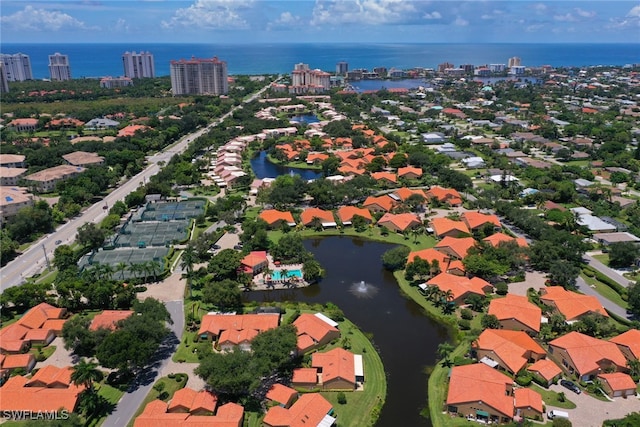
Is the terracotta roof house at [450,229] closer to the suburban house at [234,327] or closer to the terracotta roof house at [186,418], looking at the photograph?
the suburban house at [234,327]

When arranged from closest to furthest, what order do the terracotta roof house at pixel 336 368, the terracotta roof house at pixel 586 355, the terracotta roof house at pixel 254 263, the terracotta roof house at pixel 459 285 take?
the terracotta roof house at pixel 336 368
the terracotta roof house at pixel 586 355
the terracotta roof house at pixel 459 285
the terracotta roof house at pixel 254 263

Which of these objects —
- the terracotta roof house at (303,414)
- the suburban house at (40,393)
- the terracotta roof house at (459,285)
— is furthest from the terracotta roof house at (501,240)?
the suburban house at (40,393)

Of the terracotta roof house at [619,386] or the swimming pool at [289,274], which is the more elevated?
the terracotta roof house at [619,386]

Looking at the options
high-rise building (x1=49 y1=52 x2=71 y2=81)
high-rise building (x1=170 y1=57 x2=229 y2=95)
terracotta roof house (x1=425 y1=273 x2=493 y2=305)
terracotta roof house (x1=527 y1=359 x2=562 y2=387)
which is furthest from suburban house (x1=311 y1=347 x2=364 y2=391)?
high-rise building (x1=49 y1=52 x2=71 y2=81)

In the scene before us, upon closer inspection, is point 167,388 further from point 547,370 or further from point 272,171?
point 272,171

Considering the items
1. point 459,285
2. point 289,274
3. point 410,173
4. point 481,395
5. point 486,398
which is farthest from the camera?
point 410,173

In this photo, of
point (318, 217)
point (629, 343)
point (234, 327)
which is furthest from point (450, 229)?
point (234, 327)

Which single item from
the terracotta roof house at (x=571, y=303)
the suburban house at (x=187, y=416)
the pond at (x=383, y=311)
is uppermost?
the terracotta roof house at (x=571, y=303)

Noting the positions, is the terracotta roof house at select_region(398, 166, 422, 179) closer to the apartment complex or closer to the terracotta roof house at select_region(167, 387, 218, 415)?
the terracotta roof house at select_region(167, 387, 218, 415)
